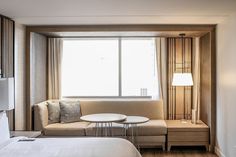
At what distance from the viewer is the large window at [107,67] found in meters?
6.40

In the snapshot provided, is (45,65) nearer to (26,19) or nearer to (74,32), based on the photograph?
(74,32)

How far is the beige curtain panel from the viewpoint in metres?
6.32

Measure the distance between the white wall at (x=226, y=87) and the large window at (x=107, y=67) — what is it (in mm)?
1624

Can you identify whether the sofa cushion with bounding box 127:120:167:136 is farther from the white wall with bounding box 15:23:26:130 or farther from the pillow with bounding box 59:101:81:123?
the white wall with bounding box 15:23:26:130

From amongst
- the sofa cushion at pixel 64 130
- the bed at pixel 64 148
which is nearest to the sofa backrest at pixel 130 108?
the sofa cushion at pixel 64 130

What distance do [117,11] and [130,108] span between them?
2.39 meters

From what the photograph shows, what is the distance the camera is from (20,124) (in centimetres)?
522

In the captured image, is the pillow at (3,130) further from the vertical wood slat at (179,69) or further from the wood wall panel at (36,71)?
the vertical wood slat at (179,69)

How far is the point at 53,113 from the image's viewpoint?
18.7 feet

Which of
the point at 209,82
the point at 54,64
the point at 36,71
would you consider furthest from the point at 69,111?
the point at 209,82

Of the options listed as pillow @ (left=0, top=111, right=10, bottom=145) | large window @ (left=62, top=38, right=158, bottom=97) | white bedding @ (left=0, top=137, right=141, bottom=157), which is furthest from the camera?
large window @ (left=62, top=38, right=158, bottom=97)

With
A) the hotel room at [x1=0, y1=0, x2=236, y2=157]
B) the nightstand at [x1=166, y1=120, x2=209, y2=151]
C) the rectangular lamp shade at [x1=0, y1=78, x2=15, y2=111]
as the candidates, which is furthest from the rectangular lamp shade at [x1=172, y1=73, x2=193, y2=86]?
the rectangular lamp shade at [x1=0, y1=78, x2=15, y2=111]

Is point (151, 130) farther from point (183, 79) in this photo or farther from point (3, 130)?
point (3, 130)

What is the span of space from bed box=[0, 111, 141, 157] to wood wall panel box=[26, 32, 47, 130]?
70.1 inches
